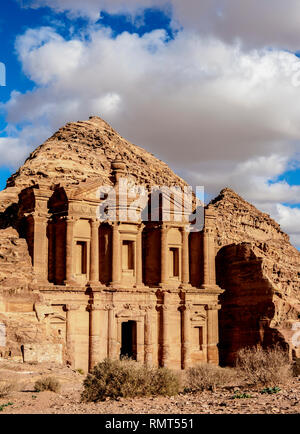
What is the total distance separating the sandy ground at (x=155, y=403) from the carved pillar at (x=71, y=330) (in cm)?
1021

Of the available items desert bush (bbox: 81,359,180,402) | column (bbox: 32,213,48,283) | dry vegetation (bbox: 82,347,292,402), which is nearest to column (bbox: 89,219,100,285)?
column (bbox: 32,213,48,283)

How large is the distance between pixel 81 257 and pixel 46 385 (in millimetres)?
15398

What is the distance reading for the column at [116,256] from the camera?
35.5 metres

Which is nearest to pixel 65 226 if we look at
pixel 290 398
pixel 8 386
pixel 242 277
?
pixel 242 277

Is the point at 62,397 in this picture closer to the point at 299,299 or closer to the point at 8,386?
the point at 8,386

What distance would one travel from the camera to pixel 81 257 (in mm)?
35594

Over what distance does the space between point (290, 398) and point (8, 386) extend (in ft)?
29.8

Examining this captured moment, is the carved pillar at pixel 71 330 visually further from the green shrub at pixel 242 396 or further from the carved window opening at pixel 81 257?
the green shrub at pixel 242 396

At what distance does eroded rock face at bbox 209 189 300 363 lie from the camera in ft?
123

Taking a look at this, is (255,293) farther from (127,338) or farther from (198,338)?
(127,338)

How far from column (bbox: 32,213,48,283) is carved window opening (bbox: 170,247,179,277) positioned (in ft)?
29.1

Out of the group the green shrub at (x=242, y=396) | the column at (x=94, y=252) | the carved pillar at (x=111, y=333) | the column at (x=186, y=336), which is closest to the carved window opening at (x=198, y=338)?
the column at (x=186, y=336)

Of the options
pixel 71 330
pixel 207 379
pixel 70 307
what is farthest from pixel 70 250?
pixel 207 379
